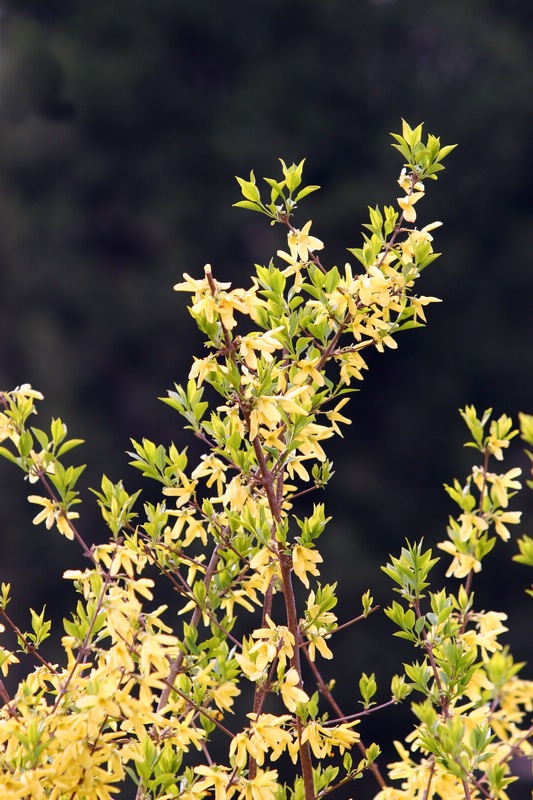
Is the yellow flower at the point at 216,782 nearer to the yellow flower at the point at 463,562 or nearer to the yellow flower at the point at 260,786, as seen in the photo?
the yellow flower at the point at 260,786

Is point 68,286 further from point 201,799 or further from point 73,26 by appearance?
point 201,799

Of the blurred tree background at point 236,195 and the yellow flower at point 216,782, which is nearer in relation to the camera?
the yellow flower at point 216,782

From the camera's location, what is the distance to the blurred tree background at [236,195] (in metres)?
10.4

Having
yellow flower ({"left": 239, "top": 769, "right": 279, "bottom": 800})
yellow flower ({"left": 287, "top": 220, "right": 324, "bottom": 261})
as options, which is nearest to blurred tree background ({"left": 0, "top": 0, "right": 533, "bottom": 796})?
yellow flower ({"left": 287, "top": 220, "right": 324, "bottom": 261})

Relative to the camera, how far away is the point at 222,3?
11836 millimetres

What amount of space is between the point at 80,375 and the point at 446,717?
30.8 feet

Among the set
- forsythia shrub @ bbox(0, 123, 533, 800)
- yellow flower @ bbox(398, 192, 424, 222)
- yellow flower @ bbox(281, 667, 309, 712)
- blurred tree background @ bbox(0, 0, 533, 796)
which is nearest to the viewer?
forsythia shrub @ bbox(0, 123, 533, 800)

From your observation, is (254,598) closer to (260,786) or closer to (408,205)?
(260,786)

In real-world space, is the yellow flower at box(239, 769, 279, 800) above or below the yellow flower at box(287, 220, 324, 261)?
below

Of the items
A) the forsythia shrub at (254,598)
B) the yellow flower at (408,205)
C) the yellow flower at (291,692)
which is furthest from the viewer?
the yellow flower at (408,205)

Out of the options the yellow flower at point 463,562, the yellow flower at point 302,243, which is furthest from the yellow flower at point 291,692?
the yellow flower at point 302,243

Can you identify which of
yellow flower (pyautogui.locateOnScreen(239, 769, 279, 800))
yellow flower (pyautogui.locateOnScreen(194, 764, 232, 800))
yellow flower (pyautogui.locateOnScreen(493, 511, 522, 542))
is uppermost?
yellow flower (pyautogui.locateOnScreen(493, 511, 522, 542))

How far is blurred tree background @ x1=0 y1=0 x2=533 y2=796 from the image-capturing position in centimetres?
1040

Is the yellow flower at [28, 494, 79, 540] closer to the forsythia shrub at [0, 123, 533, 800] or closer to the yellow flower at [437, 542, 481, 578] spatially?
the forsythia shrub at [0, 123, 533, 800]
